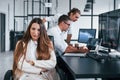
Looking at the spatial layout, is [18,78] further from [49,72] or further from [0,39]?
[0,39]

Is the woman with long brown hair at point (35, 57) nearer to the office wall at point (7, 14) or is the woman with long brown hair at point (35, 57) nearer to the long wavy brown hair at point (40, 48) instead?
the long wavy brown hair at point (40, 48)

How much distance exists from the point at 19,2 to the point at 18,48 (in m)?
11.0

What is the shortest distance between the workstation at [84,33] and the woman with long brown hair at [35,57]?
0.14 metres

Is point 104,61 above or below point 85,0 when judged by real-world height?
below

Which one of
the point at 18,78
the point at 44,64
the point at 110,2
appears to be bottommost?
the point at 18,78

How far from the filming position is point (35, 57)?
2082 millimetres

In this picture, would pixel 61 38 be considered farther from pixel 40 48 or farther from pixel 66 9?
pixel 66 9

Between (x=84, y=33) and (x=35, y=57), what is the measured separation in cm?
249

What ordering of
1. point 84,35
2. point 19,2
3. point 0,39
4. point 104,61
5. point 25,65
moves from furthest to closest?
point 19,2 → point 0,39 → point 84,35 → point 104,61 → point 25,65

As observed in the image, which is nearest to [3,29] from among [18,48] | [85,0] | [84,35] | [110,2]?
[85,0]

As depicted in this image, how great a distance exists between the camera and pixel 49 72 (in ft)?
6.79

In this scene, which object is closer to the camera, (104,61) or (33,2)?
(104,61)

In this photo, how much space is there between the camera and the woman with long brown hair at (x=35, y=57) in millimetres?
1978

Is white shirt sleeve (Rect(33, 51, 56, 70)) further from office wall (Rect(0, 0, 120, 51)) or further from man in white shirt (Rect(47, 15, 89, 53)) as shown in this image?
office wall (Rect(0, 0, 120, 51))
